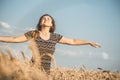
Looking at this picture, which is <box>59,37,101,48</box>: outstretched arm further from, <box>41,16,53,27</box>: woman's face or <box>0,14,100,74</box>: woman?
<box>41,16,53,27</box>: woman's face

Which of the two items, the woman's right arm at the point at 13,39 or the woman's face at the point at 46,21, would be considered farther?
the woman's face at the point at 46,21

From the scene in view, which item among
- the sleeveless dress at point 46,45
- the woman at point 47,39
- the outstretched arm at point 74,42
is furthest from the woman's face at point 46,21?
the outstretched arm at point 74,42

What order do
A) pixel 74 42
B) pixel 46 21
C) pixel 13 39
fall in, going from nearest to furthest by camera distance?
pixel 13 39
pixel 46 21
pixel 74 42

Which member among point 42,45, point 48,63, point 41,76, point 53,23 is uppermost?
point 41,76

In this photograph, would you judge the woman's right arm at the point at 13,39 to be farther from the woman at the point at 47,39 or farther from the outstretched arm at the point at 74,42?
the outstretched arm at the point at 74,42

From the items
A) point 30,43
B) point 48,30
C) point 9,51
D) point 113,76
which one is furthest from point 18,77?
point 48,30

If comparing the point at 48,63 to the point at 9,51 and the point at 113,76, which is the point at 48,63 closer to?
the point at 113,76

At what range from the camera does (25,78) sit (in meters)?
0.66

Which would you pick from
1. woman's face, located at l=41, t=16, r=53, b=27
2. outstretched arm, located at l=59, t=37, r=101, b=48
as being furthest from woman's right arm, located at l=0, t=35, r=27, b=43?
outstretched arm, located at l=59, t=37, r=101, b=48

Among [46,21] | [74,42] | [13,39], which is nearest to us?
[13,39]

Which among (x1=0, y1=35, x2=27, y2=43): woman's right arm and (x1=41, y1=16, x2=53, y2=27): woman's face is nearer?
(x1=0, y1=35, x2=27, y2=43): woman's right arm

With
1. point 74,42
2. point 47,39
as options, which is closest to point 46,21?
point 47,39

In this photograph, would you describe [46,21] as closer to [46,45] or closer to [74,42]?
[46,45]

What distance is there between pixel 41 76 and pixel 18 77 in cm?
6
